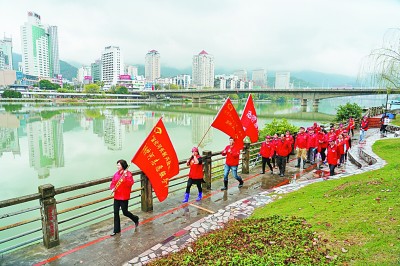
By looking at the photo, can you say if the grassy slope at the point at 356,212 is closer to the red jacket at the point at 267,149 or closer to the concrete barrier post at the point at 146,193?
the red jacket at the point at 267,149

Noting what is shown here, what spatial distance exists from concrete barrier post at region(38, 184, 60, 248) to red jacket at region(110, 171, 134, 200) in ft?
3.44

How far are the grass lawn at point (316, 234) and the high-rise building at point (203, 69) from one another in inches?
7072

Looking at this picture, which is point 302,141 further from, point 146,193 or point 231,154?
point 146,193

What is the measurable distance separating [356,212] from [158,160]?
4135 mm

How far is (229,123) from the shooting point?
8.08 m

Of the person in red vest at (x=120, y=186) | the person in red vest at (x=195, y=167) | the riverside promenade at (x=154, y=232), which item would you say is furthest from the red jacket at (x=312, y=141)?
the person in red vest at (x=120, y=186)

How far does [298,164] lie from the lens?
11.2 meters

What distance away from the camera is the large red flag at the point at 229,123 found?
7.75 meters

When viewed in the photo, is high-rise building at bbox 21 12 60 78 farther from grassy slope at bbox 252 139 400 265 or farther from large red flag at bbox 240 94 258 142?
grassy slope at bbox 252 139 400 265

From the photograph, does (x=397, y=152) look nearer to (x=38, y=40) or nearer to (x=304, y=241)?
(x=304, y=241)

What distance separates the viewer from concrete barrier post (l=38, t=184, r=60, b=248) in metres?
4.72

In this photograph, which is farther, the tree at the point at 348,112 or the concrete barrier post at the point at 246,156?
the tree at the point at 348,112

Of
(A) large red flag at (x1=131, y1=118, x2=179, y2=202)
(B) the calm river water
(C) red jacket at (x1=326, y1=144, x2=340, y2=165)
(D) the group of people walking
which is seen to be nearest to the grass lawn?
(A) large red flag at (x1=131, y1=118, x2=179, y2=202)

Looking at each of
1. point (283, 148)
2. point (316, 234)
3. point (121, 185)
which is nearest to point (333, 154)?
point (283, 148)
